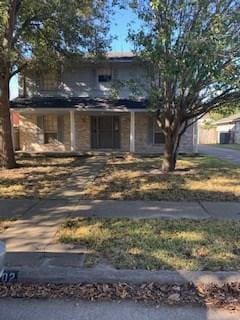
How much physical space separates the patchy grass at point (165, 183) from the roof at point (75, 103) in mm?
5716

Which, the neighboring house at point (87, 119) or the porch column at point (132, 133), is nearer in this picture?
the porch column at point (132, 133)

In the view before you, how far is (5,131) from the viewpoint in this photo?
50.7ft

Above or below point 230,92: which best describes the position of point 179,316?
below

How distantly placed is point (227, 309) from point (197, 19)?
9545mm

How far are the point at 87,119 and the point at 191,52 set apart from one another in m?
12.6

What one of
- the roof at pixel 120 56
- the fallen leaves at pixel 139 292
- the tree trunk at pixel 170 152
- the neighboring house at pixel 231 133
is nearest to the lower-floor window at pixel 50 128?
the roof at pixel 120 56

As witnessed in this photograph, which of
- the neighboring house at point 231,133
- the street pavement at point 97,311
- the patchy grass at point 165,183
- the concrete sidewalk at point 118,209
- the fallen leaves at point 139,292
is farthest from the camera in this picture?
the neighboring house at point 231,133

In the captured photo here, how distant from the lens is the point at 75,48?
18.0 meters

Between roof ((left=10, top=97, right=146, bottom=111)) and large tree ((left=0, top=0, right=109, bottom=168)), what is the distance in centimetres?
340

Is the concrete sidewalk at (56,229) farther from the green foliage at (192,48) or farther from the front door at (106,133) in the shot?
the front door at (106,133)

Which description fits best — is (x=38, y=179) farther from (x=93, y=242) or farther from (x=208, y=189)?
(x=93, y=242)

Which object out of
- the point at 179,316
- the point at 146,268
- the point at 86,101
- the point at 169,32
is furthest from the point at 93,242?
the point at 86,101

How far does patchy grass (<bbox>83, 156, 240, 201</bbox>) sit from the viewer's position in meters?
10.1

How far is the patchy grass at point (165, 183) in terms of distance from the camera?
33.1ft
